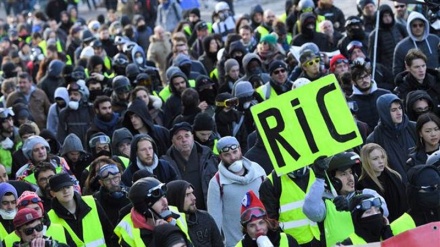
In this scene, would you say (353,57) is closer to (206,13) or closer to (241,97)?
(241,97)

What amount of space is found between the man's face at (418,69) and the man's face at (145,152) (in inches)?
140

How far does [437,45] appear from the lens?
1770cm

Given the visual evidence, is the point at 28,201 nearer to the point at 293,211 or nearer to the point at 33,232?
the point at 33,232

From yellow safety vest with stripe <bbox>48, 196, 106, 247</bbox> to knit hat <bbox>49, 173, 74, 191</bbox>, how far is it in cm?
23

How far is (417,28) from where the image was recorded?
17.6 metres

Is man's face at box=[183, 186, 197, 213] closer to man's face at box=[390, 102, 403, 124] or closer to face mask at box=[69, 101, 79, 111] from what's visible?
man's face at box=[390, 102, 403, 124]

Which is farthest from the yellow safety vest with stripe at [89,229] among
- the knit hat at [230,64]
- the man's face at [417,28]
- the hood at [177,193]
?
the man's face at [417,28]

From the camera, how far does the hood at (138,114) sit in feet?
52.3

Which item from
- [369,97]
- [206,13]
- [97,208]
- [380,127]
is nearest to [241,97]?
[369,97]

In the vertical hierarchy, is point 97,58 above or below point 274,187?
above

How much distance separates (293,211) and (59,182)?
7.05 ft

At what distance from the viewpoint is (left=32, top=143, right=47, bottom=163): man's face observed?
1498 centimetres

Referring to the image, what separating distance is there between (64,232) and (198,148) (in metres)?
2.71

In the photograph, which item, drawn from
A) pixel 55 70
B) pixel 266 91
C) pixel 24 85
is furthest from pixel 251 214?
pixel 55 70
